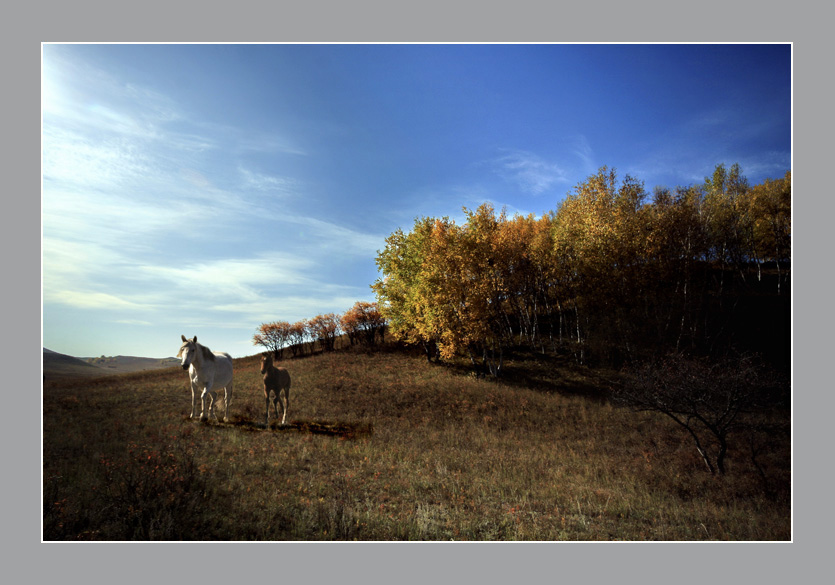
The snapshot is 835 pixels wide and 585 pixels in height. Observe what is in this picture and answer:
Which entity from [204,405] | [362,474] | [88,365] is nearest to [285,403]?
[204,405]

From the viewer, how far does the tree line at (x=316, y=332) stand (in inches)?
390

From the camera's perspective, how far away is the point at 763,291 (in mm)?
10414

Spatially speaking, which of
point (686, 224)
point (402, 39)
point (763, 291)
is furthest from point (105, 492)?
point (686, 224)

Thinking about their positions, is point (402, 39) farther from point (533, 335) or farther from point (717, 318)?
point (533, 335)

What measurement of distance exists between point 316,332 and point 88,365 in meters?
5.76

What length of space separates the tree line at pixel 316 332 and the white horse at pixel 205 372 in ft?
3.21

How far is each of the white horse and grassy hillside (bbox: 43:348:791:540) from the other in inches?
13.4

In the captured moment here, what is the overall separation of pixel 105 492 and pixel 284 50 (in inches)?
398

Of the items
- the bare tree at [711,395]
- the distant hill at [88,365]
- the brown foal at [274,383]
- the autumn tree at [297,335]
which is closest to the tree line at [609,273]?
the bare tree at [711,395]

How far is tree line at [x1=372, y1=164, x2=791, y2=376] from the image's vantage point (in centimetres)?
1193

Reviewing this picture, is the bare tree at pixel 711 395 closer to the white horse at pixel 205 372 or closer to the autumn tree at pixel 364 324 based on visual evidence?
the autumn tree at pixel 364 324

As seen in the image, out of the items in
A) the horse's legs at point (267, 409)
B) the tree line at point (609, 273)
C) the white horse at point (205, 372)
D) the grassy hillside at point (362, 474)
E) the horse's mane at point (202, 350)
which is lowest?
the grassy hillside at point (362, 474)

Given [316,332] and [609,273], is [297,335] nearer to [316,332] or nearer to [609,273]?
[316,332]

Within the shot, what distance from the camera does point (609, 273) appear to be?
50.5 feet
